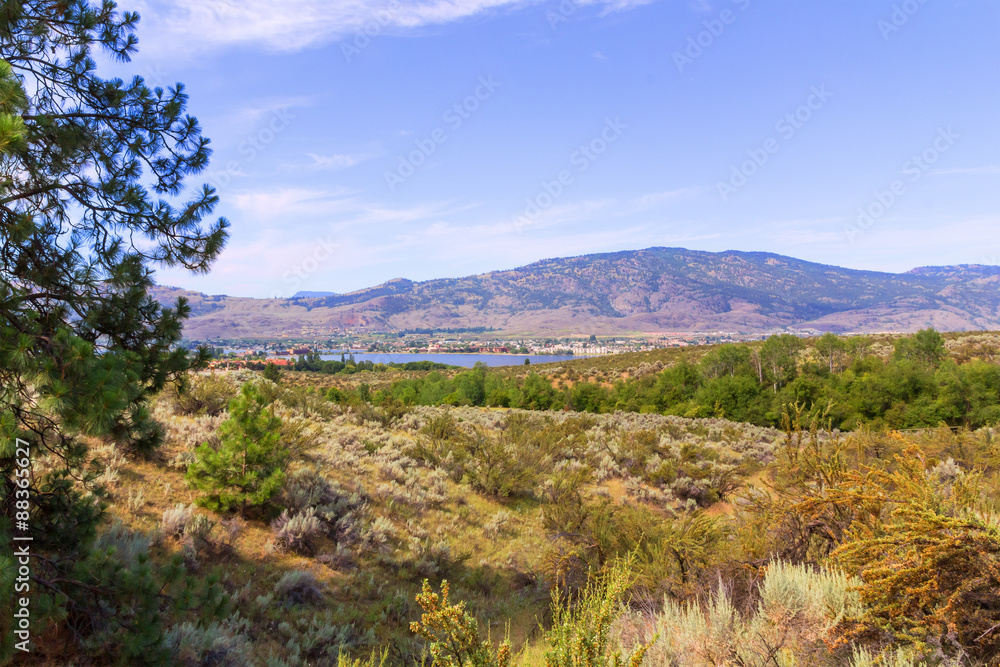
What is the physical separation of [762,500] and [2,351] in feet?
23.3

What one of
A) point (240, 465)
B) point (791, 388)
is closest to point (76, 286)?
point (240, 465)

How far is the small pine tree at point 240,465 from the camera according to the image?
6.23 metres

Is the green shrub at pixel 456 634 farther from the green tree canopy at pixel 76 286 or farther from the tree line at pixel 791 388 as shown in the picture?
the tree line at pixel 791 388

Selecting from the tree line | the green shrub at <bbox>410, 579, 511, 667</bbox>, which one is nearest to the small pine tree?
the green shrub at <bbox>410, 579, 511, 667</bbox>

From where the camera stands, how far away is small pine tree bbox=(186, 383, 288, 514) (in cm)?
623

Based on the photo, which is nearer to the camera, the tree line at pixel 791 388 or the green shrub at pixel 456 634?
the green shrub at pixel 456 634

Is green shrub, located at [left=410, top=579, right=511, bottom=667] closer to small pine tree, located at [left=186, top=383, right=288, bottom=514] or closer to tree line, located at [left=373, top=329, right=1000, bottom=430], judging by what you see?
small pine tree, located at [left=186, top=383, right=288, bottom=514]

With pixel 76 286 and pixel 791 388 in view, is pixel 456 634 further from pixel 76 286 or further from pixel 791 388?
pixel 791 388

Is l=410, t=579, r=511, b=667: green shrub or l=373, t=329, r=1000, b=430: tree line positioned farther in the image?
l=373, t=329, r=1000, b=430: tree line

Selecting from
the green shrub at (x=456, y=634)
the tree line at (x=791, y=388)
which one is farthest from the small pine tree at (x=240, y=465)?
the tree line at (x=791, y=388)

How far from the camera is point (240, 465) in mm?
6426

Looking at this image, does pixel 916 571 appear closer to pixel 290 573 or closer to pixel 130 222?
pixel 290 573

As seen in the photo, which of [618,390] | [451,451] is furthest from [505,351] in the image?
[451,451]

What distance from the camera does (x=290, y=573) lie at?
17.5 feet
